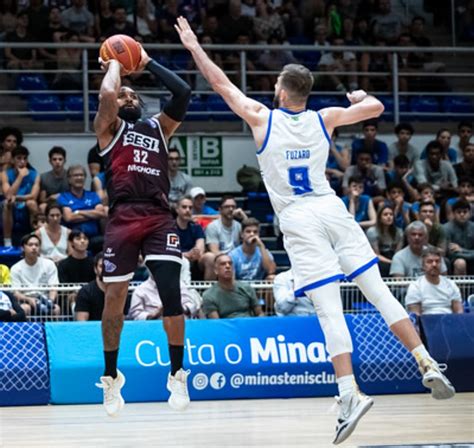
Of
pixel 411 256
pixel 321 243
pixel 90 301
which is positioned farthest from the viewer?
pixel 411 256

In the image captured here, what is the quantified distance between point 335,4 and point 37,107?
6277mm

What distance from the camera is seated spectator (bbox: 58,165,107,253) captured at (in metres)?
15.7

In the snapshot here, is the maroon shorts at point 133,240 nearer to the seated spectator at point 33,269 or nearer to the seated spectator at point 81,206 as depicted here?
the seated spectator at point 33,269

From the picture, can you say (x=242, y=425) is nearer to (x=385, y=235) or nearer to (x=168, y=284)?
(x=168, y=284)

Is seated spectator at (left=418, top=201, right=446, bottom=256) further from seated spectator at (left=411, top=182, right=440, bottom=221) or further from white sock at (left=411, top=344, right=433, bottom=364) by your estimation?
white sock at (left=411, top=344, right=433, bottom=364)

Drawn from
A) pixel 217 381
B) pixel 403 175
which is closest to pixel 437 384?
pixel 217 381

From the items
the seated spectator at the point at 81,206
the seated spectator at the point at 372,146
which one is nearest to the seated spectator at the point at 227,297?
the seated spectator at the point at 81,206

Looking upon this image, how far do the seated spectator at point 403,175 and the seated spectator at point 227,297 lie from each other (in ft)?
16.2

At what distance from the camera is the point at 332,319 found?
26.8 ft

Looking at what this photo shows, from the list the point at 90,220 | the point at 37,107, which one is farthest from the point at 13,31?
the point at 90,220

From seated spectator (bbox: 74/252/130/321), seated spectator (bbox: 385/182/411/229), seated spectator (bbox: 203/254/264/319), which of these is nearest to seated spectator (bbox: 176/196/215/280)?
seated spectator (bbox: 203/254/264/319)

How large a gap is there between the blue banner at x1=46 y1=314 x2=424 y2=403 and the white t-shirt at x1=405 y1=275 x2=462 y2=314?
75 cm

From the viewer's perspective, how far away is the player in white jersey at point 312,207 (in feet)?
27.1

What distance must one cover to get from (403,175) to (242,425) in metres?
8.87
